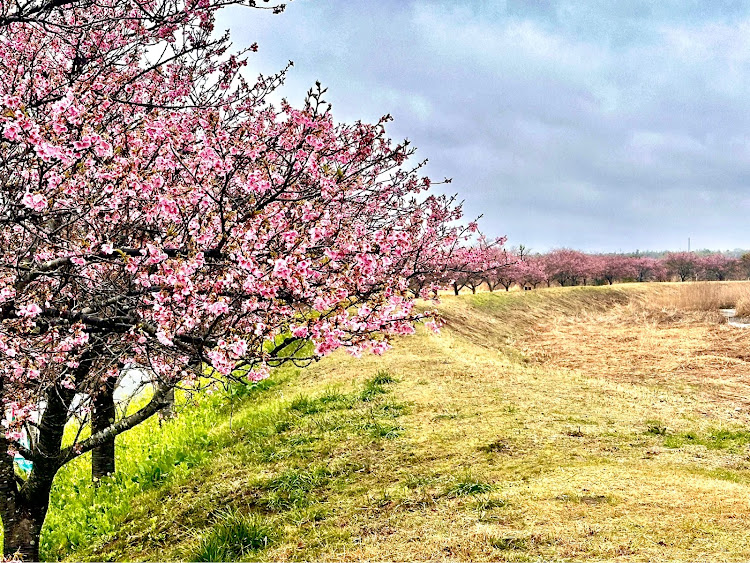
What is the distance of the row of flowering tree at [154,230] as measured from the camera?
4.21 m

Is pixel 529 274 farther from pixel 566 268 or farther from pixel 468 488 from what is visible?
pixel 468 488

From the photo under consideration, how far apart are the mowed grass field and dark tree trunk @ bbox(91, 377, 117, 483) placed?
0.41m

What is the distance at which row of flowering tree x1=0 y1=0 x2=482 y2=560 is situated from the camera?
421 cm

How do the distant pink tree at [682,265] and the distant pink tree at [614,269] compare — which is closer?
the distant pink tree at [614,269]

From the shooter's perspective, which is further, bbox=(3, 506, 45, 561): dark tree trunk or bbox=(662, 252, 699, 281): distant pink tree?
bbox=(662, 252, 699, 281): distant pink tree

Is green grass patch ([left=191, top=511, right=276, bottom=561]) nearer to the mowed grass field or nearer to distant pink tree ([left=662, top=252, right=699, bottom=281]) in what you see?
the mowed grass field

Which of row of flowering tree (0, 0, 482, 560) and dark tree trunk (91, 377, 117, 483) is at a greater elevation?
row of flowering tree (0, 0, 482, 560)

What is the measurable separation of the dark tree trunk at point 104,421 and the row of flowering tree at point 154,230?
1630mm

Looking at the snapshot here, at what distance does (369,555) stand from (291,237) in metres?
2.86

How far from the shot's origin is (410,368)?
484 inches

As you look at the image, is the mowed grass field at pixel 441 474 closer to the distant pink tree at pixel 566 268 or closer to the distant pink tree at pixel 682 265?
the distant pink tree at pixel 566 268

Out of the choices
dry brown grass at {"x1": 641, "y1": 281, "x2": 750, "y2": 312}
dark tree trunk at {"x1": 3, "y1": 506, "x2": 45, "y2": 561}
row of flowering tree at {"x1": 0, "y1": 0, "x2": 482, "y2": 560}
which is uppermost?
row of flowering tree at {"x1": 0, "y1": 0, "x2": 482, "y2": 560}

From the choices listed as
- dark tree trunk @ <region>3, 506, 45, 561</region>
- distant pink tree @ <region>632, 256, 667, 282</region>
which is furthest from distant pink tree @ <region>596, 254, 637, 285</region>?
dark tree trunk @ <region>3, 506, 45, 561</region>

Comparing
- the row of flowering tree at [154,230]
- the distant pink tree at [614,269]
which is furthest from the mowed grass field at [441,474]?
the distant pink tree at [614,269]
